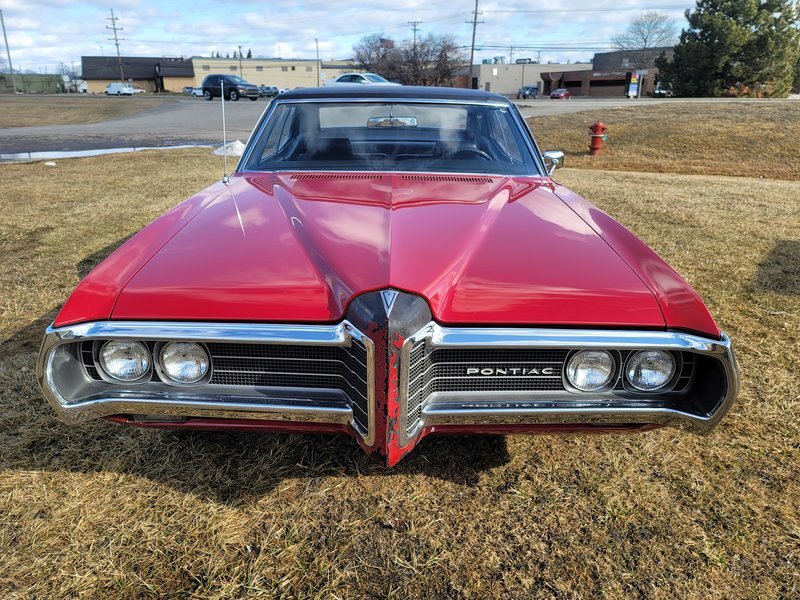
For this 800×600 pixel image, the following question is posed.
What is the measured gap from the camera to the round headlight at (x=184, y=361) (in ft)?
5.49

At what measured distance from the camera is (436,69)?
35.1 meters

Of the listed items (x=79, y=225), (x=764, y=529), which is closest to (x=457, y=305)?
(x=764, y=529)

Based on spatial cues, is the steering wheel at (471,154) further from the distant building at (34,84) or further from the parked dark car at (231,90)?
the distant building at (34,84)

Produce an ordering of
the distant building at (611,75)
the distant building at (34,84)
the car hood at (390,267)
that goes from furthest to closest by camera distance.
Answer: the distant building at (611,75) → the distant building at (34,84) → the car hood at (390,267)

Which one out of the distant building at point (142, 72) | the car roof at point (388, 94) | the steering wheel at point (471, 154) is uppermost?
the distant building at point (142, 72)

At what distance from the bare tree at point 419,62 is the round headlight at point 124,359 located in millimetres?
33087

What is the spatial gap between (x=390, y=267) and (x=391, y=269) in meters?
0.01

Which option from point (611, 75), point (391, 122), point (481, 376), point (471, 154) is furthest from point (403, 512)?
point (611, 75)

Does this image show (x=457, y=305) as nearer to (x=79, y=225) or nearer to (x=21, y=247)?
(x=21, y=247)

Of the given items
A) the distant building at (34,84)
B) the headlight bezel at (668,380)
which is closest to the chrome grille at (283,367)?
the headlight bezel at (668,380)

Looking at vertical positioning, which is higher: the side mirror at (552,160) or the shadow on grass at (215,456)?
the side mirror at (552,160)

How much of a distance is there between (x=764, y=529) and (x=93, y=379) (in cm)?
229

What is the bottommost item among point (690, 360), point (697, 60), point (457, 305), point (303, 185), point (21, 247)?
point (21, 247)

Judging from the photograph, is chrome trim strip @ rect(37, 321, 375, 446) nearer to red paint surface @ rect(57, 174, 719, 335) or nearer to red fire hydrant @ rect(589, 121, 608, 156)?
red paint surface @ rect(57, 174, 719, 335)
